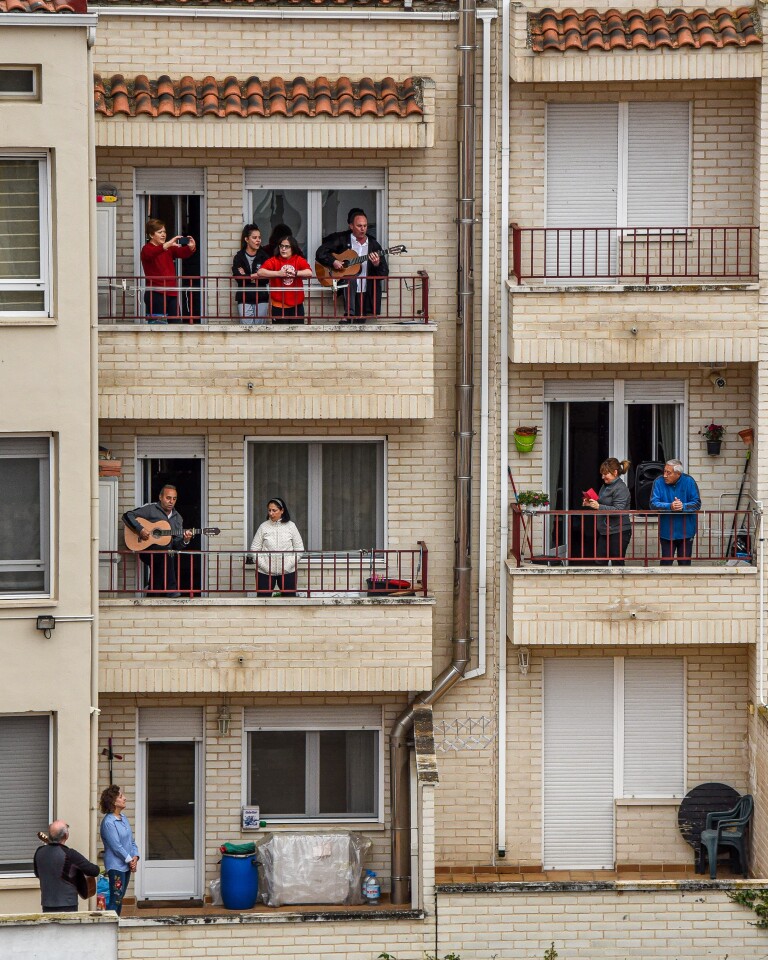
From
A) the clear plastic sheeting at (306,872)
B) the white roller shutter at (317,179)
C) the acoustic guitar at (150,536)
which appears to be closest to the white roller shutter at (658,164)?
the white roller shutter at (317,179)

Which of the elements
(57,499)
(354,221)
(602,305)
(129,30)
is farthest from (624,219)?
(57,499)

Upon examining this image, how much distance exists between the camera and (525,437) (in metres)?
23.5

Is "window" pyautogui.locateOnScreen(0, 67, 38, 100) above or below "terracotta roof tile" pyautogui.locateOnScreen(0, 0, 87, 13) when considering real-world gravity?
below

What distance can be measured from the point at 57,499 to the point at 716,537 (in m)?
8.63

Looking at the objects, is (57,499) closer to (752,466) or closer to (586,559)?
(586,559)

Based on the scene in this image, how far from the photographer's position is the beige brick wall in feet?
78.0

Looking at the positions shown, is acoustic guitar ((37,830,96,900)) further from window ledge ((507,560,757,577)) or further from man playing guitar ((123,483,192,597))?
window ledge ((507,560,757,577))

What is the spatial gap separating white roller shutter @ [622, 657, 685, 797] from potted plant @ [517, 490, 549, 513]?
263cm

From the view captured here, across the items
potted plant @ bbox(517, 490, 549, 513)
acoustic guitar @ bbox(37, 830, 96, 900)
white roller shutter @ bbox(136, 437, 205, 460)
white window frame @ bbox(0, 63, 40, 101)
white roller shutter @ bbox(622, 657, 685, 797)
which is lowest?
acoustic guitar @ bbox(37, 830, 96, 900)

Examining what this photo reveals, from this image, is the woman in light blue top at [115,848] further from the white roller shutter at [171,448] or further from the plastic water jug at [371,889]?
the white roller shutter at [171,448]

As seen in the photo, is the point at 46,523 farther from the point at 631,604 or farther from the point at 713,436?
the point at 713,436

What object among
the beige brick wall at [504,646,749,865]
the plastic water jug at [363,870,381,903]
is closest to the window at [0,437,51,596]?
the plastic water jug at [363,870,381,903]

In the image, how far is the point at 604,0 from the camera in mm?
23250

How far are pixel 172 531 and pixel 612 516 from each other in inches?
220
